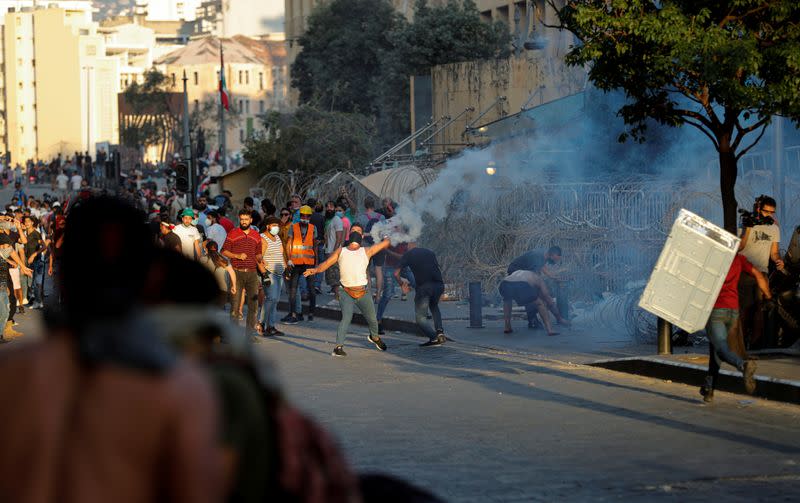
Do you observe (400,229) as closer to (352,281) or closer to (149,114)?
(352,281)

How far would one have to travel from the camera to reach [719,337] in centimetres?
1114

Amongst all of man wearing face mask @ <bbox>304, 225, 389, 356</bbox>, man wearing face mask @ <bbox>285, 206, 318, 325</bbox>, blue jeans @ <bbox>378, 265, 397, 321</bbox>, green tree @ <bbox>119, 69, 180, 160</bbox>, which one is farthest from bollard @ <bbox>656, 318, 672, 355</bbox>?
green tree @ <bbox>119, 69, 180, 160</bbox>

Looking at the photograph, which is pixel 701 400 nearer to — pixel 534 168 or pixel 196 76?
pixel 534 168

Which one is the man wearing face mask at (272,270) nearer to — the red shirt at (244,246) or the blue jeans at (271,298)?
the blue jeans at (271,298)

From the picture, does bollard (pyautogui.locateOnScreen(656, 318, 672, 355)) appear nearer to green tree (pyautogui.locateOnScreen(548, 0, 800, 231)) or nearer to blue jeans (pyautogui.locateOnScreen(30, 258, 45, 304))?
green tree (pyautogui.locateOnScreen(548, 0, 800, 231))

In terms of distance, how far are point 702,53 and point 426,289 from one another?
4.75 metres

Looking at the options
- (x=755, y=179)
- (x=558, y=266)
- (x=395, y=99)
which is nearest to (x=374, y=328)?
(x=558, y=266)

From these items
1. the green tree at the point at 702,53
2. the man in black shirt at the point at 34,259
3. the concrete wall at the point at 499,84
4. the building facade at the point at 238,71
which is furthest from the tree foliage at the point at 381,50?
the building facade at the point at 238,71

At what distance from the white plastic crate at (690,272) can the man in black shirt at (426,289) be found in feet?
14.3

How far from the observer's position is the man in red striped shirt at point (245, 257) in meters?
17.2

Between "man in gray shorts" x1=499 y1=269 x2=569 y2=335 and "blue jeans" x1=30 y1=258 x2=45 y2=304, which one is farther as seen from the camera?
"blue jeans" x1=30 y1=258 x2=45 y2=304

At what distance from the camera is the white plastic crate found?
11578mm

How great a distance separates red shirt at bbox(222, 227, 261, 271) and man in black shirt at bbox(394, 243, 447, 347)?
1860 millimetres

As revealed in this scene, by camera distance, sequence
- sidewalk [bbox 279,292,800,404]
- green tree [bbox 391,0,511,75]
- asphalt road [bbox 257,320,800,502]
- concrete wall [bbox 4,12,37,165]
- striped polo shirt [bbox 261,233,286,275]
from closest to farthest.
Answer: asphalt road [bbox 257,320,800,502] → sidewalk [bbox 279,292,800,404] → striped polo shirt [bbox 261,233,286,275] → green tree [bbox 391,0,511,75] → concrete wall [bbox 4,12,37,165]
